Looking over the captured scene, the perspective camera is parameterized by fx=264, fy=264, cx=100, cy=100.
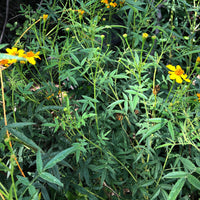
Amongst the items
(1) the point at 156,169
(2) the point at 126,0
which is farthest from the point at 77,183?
(2) the point at 126,0

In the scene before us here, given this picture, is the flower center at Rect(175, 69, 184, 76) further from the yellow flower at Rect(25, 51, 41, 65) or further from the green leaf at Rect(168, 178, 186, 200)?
the yellow flower at Rect(25, 51, 41, 65)

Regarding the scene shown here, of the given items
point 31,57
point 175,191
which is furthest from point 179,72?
point 31,57

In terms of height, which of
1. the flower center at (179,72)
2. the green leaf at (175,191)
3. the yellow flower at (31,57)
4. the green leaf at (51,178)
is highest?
the flower center at (179,72)

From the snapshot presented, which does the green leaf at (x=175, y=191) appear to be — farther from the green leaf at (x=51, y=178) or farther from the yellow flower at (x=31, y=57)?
the yellow flower at (x=31, y=57)

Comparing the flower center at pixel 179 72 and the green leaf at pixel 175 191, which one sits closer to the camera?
the green leaf at pixel 175 191

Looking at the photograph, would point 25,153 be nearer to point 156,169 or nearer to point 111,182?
point 111,182

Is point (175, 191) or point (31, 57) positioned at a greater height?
point (31, 57)

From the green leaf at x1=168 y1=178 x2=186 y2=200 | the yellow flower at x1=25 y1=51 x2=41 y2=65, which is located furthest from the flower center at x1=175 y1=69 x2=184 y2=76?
the yellow flower at x1=25 y1=51 x2=41 y2=65

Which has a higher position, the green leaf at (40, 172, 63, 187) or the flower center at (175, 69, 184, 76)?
the flower center at (175, 69, 184, 76)

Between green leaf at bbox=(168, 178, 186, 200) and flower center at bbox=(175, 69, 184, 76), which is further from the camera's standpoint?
flower center at bbox=(175, 69, 184, 76)

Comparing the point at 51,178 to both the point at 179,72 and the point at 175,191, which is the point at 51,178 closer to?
the point at 175,191

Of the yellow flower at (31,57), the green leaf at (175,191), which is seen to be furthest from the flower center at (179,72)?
the yellow flower at (31,57)

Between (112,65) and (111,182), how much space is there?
29.6 inches

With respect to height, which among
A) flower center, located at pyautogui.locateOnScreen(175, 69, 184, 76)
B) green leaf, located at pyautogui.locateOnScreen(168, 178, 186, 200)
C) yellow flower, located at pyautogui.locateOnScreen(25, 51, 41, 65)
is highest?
flower center, located at pyautogui.locateOnScreen(175, 69, 184, 76)
